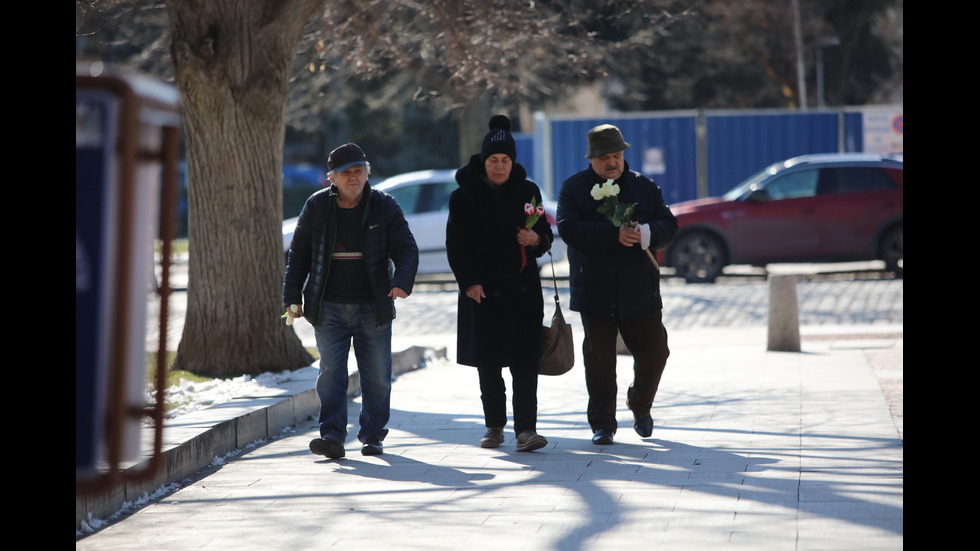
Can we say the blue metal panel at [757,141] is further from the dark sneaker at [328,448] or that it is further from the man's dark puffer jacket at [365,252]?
the dark sneaker at [328,448]

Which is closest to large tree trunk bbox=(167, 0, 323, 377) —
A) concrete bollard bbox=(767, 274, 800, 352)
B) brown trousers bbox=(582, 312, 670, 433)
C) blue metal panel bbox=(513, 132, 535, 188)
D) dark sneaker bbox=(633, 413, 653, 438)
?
brown trousers bbox=(582, 312, 670, 433)

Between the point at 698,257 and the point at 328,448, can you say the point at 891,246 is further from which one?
the point at 328,448

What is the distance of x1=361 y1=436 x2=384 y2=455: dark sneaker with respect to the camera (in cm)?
677

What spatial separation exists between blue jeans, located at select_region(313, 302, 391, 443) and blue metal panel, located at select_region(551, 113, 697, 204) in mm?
15725

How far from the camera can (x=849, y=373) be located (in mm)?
9562

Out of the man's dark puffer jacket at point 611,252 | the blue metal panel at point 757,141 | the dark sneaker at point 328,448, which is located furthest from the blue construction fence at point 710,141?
the dark sneaker at point 328,448

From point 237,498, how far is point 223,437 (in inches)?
43.0

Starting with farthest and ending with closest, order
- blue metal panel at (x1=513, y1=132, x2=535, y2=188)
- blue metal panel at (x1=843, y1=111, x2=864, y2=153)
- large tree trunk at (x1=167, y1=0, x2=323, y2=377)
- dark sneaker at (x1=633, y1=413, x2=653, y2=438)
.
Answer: blue metal panel at (x1=513, y1=132, x2=535, y2=188) → blue metal panel at (x1=843, y1=111, x2=864, y2=153) → large tree trunk at (x1=167, y1=0, x2=323, y2=377) → dark sneaker at (x1=633, y1=413, x2=653, y2=438)

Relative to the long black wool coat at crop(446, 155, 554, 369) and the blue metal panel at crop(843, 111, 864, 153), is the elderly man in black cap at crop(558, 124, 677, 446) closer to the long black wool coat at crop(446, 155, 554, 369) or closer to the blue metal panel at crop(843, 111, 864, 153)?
the long black wool coat at crop(446, 155, 554, 369)
